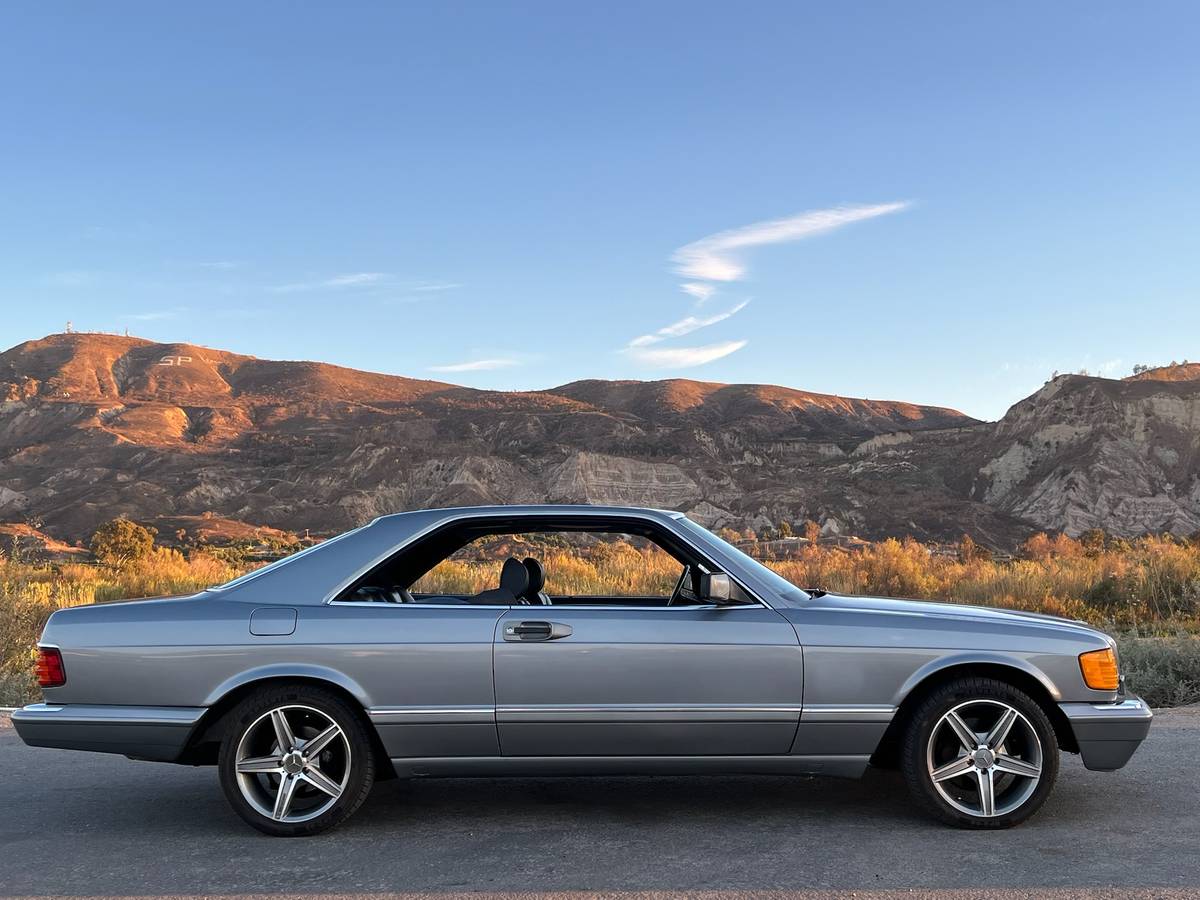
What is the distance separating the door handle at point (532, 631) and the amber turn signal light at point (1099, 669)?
2.41 m

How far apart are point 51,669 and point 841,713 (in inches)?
144

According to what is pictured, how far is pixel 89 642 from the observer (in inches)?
211

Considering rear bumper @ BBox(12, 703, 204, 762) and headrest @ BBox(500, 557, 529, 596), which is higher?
headrest @ BBox(500, 557, 529, 596)

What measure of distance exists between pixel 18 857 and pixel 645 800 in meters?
2.94

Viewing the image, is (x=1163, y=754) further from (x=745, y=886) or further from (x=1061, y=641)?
(x=745, y=886)

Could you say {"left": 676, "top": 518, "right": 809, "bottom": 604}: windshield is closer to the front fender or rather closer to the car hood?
the car hood

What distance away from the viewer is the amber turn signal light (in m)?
5.41

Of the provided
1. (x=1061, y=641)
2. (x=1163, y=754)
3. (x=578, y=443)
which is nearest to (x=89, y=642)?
(x=1061, y=641)

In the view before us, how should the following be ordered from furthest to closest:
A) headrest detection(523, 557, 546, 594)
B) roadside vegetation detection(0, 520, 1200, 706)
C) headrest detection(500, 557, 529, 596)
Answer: roadside vegetation detection(0, 520, 1200, 706) → headrest detection(523, 557, 546, 594) → headrest detection(500, 557, 529, 596)

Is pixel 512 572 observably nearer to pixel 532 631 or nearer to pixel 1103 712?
pixel 532 631

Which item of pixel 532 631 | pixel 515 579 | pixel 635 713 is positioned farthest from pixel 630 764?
pixel 515 579

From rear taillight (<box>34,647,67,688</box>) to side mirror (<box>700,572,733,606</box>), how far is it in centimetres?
299

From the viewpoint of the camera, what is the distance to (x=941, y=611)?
568cm

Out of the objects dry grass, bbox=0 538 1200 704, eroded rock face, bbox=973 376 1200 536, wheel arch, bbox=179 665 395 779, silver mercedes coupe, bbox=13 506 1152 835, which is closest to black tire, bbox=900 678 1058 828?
silver mercedes coupe, bbox=13 506 1152 835
